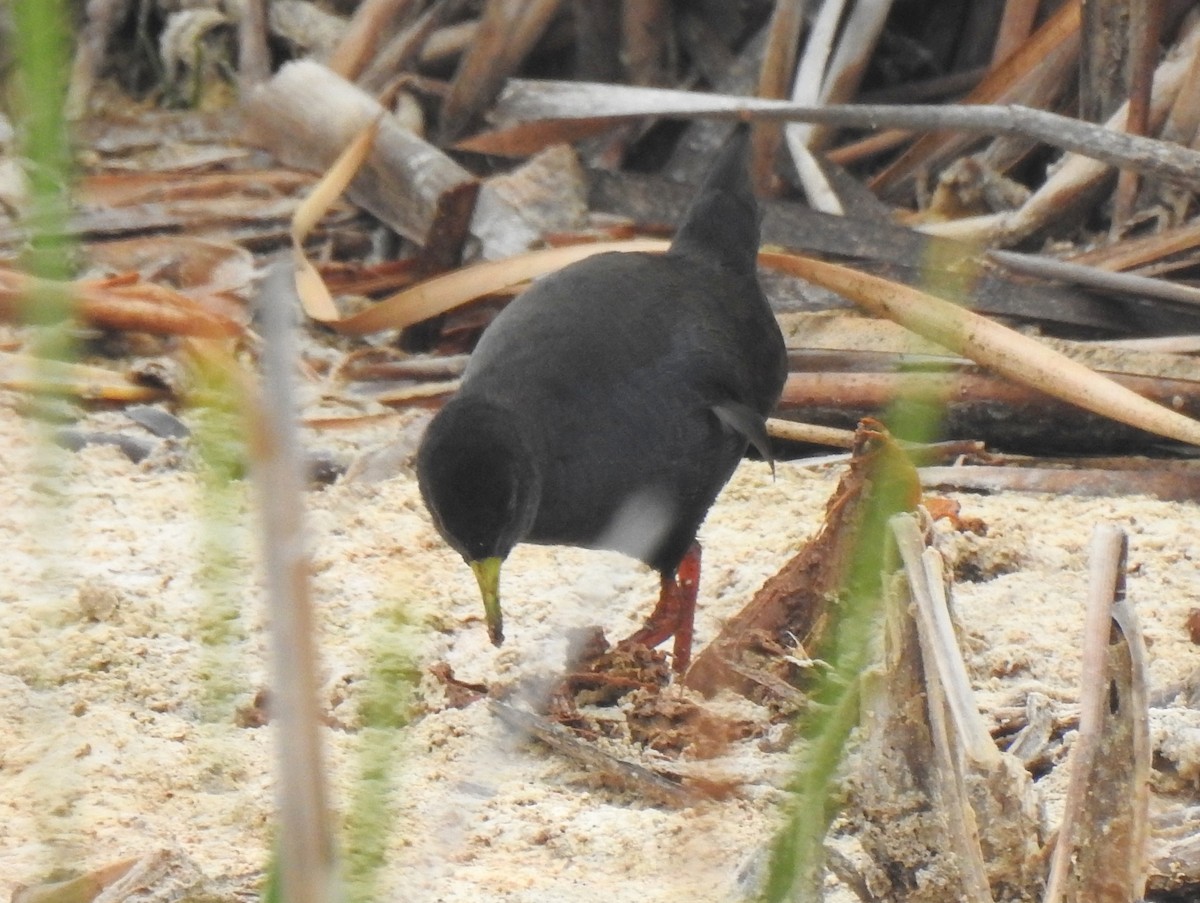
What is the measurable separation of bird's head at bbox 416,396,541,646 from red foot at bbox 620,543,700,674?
433 mm

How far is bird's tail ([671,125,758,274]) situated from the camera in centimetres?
412

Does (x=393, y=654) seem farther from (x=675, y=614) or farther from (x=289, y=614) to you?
(x=675, y=614)

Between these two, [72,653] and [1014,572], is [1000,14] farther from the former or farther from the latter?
[72,653]

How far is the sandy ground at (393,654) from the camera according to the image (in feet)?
7.32

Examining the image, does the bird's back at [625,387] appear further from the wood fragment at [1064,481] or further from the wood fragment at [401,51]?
the wood fragment at [401,51]

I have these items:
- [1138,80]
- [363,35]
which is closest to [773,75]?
[1138,80]

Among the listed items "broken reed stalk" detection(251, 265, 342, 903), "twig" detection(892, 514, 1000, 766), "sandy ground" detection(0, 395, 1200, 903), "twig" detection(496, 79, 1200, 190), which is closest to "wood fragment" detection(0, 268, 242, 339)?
"sandy ground" detection(0, 395, 1200, 903)

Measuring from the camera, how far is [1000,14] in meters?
5.83

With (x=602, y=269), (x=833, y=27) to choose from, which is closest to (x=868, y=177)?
(x=833, y=27)

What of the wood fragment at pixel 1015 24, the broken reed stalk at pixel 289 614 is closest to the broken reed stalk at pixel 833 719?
the broken reed stalk at pixel 289 614

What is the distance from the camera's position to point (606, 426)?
11.1ft

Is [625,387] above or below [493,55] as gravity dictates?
below

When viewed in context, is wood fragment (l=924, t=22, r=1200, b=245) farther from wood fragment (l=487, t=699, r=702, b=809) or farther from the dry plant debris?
wood fragment (l=487, t=699, r=702, b=809)

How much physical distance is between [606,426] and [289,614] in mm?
2351
